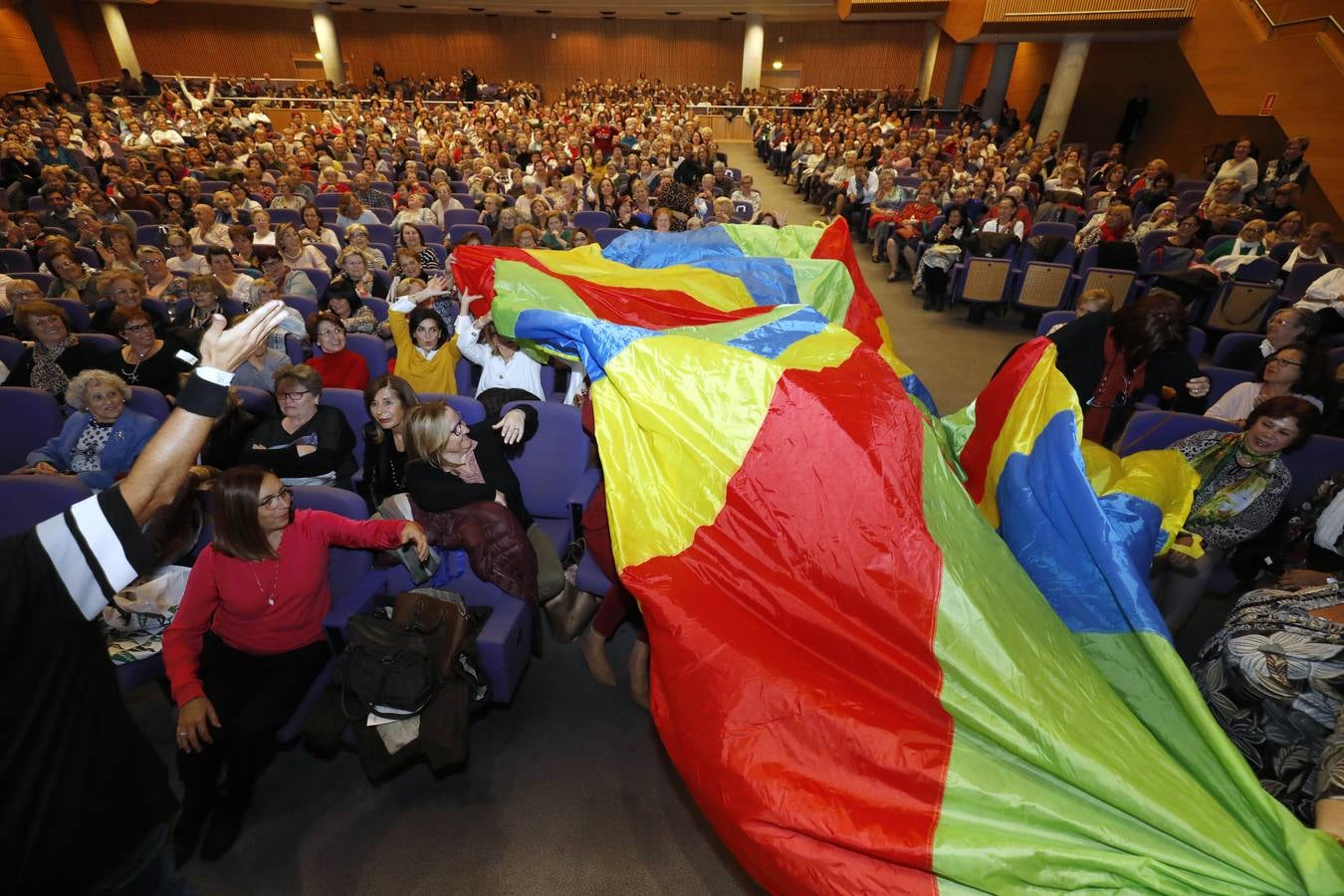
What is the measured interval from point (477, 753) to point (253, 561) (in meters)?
1.09

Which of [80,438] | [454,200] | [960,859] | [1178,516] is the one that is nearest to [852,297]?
[1178,516]

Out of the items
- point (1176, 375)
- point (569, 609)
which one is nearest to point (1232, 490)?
point (1176, 375)

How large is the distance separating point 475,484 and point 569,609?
764 mm

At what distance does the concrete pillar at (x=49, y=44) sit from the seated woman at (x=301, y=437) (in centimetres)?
2063

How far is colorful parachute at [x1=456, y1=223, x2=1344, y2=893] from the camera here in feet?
4.13

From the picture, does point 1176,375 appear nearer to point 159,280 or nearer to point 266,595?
point 266,595

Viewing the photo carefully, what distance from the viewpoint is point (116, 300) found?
4332 mm

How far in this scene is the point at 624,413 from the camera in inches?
76.3

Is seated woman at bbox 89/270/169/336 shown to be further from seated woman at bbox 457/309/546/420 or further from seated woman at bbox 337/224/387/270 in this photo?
seated woman at bbox 457/309/546/420

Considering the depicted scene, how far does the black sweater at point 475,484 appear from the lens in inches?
95.5

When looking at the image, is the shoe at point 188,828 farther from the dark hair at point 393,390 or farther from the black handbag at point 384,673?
the dark hair at point 393,390

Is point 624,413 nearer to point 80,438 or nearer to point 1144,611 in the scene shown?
point 1144,611

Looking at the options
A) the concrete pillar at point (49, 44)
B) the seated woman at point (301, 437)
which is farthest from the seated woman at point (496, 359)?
the concrete pillar at point (49, 44)

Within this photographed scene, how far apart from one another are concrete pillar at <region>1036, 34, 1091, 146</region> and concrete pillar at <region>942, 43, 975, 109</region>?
4.94m
